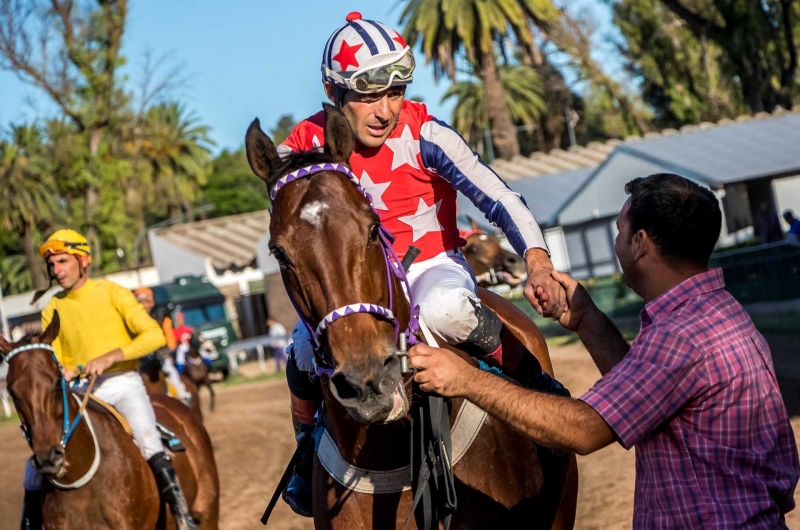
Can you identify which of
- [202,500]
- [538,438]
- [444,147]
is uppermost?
[444,147]

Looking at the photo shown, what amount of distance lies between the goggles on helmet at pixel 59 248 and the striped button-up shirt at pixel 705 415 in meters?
5.19

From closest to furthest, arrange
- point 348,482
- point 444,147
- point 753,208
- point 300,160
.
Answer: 1. point 300,160
2. point 348,482
3. point 444,147
4. point 753,208

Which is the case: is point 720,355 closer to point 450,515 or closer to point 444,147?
point 450,515

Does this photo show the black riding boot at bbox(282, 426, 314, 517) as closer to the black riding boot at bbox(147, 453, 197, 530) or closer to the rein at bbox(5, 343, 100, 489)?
the rein at bbox(5, 343, 100, 489)

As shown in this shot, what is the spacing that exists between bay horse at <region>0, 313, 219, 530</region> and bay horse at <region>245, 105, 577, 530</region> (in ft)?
10.2

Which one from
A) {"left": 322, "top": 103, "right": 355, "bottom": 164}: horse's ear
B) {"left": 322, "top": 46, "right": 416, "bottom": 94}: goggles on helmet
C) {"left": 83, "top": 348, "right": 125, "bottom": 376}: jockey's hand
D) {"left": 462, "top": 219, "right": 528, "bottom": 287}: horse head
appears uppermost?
{"left": 322, "top": 46, "right": 416, "bottom": 94}: goggles on helmet

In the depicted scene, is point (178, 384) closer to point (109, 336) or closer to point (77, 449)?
point (109, 336)

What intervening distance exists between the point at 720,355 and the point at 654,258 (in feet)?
1.19

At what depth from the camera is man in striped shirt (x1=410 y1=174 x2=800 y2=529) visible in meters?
2.75

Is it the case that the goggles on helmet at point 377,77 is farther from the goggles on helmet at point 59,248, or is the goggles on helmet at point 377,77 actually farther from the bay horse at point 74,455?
the goggles on helmet at point 59,248

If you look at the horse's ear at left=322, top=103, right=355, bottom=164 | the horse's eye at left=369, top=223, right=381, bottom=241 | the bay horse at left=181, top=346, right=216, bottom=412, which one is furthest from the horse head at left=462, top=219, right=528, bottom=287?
the bay horse at left=181, top=346, right=216, bottom=412

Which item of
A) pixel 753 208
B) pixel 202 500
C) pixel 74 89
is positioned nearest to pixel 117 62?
pixel 74 89

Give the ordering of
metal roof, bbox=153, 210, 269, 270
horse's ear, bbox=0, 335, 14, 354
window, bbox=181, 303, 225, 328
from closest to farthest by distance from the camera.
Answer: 1. horse's ear, bbox=0, 335, 14, 354
2. window, bbox=181, 303, 225, 328
3. metal roof, bbox=153, 210, 269, 270

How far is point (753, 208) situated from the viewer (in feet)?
86.1
